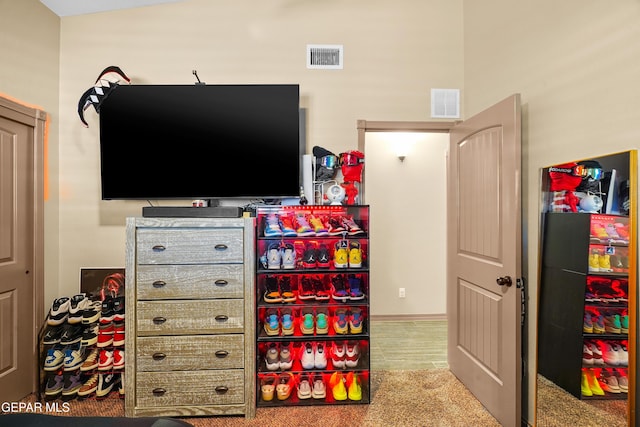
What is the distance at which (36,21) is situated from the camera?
8.42ft

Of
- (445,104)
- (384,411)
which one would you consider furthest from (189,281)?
(445,104)

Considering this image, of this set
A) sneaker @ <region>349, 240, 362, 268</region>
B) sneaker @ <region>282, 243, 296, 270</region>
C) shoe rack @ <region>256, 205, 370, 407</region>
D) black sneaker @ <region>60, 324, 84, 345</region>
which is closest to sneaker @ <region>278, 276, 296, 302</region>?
shoe rack @ <region>256, 205, 370, 407</region>

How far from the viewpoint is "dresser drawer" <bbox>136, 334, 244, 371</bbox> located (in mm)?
2275

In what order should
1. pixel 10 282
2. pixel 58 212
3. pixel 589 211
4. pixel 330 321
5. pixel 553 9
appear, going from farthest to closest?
pixel 58 212, pixel 330 321, pixel 10 282, pixel 553 9, pixel 589 211

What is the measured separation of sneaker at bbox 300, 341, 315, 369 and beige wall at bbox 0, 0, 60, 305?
2.02 meters

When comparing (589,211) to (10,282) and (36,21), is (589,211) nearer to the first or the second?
(10,282)

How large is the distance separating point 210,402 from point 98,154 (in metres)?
2.09

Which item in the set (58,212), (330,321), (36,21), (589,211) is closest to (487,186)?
(589,211)

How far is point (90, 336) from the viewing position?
2514mm

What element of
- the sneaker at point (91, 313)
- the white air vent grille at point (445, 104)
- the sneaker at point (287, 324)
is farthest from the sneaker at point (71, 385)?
the white air vent grille at point (445, 104)

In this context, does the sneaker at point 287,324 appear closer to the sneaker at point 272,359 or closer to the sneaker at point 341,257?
the sneaker at point 272,359

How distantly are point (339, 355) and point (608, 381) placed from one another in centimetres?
148

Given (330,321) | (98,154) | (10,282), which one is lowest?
(330,321)

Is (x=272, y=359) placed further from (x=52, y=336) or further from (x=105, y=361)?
(x=52, y=336)
